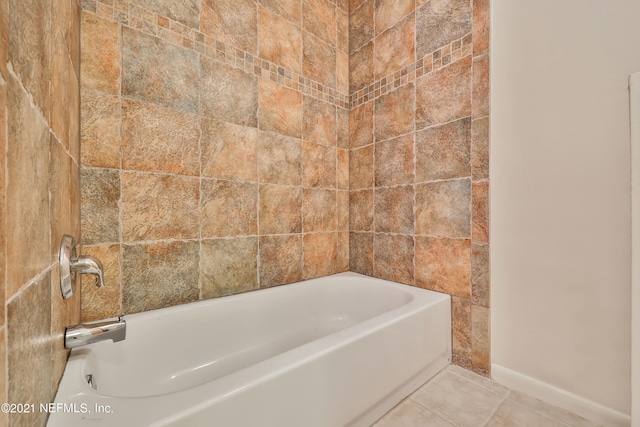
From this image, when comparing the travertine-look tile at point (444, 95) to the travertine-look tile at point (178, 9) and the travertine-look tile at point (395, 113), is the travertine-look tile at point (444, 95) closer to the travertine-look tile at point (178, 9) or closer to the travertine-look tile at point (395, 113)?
the travertine-look tile at point (395, 113)

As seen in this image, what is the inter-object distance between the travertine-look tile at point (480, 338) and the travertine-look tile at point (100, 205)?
5.52 feet

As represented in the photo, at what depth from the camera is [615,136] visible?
936 millimetres

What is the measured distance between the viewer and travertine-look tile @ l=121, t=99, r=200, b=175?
112 centimetres

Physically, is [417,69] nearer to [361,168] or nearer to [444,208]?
[361,168]

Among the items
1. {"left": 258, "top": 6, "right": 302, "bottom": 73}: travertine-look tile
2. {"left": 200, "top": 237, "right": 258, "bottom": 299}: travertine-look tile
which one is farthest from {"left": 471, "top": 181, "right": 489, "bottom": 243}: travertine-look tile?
{"left": 258, "top": 6, "right": 302, "bottom": 73}: travertine-look tile

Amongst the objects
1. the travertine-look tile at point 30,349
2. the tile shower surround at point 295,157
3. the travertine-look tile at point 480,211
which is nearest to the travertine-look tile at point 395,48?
the tile shower surround at point 295,157

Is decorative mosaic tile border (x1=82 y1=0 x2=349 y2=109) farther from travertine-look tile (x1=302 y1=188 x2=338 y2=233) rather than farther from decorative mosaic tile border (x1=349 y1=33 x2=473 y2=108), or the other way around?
travertine-look tile (x1=302 y1=188 x2=338 y2=233)

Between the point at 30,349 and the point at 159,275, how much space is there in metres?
0.79

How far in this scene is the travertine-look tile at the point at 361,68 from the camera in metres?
1.82

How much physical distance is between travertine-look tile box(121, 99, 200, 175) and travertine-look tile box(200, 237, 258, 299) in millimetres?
396

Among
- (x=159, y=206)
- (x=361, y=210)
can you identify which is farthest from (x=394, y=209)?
(x=159, y=206)

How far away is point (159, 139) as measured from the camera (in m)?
1.19

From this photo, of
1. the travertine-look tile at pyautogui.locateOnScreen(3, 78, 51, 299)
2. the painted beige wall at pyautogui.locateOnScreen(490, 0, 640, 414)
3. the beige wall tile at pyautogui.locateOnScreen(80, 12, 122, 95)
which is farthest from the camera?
the beige wall tile at pyautogui.locateOnScreen(80, 12, 122, 95)

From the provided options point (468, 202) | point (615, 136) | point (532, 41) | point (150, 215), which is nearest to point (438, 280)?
point (468, 202)
